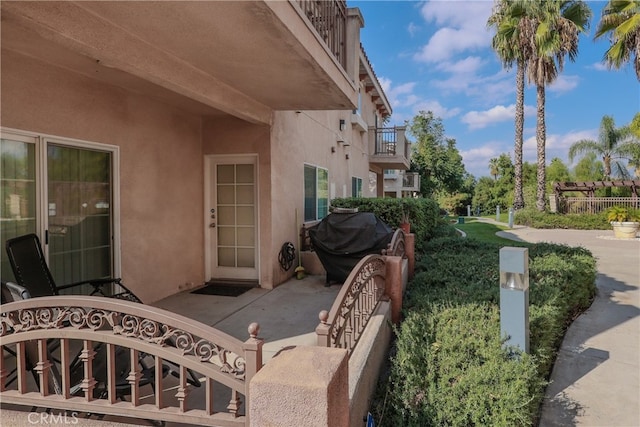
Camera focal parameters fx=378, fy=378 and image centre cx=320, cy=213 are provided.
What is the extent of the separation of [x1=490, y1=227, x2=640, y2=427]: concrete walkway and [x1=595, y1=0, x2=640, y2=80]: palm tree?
590 inches

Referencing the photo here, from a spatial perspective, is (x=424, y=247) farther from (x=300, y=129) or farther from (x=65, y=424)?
(x=65, y=424)

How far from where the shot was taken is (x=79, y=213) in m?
4.64

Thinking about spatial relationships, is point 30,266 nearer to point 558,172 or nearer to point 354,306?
point 354,306

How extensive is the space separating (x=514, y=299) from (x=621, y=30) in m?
19.8

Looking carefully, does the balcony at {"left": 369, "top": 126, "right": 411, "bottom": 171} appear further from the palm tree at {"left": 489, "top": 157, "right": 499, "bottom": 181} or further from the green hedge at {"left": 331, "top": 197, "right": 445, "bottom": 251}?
the palm tree at {"left": 489, "top": 157, "right": 499, "bottom": 181}

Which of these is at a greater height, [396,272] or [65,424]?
[396,272]

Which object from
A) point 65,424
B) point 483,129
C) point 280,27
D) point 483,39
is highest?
point 483,39

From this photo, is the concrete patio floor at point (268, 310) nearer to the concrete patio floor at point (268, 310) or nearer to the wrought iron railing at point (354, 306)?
the concrete patio floor at point (268, 310)

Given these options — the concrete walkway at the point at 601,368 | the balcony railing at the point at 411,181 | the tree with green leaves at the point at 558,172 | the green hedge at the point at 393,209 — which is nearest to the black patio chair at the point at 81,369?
the concrete walkway at the point at 601,368

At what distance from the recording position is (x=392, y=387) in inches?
141

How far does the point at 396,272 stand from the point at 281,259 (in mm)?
2896

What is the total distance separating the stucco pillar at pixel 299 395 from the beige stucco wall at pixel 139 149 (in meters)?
3.75

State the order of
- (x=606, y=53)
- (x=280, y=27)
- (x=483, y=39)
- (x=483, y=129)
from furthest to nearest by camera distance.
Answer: (x=483, y=129) < (x=483, y=39) < (x=606, y=53) < (x=280, y=27)

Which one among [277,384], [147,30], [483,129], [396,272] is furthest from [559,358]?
[483,129]
